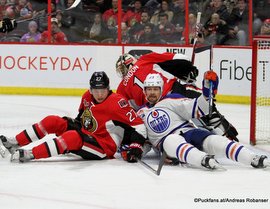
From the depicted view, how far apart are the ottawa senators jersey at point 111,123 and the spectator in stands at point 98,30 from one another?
527 cm

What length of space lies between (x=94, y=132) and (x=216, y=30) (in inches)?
201

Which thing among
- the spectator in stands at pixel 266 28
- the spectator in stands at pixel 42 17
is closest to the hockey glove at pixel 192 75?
the spectator in stands at pixel 266 28

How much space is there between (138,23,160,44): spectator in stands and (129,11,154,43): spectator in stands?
3cm

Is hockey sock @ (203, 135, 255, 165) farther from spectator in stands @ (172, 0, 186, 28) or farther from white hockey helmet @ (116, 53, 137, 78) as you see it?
spectator in stands @ (172, 0, 186, 28)

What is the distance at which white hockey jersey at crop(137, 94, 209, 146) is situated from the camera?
507 centimetres

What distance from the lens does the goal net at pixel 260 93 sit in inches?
250

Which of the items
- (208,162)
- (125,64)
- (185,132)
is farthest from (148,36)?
(208,162)

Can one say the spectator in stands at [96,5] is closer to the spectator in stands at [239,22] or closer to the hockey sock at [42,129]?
the spectator in stands at [239,22]

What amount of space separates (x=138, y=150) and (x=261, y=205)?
1456 millimetres

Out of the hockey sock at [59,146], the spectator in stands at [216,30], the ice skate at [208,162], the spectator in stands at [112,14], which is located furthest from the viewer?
the spectator in stands at [112,14]

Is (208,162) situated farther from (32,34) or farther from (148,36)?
(32,34)

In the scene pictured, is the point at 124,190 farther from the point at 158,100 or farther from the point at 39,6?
the point at 39,6

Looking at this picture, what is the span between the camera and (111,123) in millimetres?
5191

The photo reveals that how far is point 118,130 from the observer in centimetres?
522
